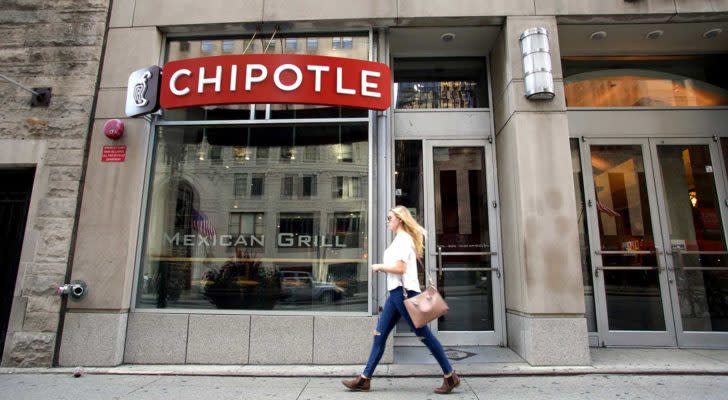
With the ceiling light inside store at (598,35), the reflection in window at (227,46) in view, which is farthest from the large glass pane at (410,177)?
the ceiling light inside store at (598,35)

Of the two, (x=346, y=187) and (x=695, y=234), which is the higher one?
(x=346, y=187)

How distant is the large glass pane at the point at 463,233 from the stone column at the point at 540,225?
0.43m

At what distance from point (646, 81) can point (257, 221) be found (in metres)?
7.00

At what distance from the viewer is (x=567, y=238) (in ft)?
17.3

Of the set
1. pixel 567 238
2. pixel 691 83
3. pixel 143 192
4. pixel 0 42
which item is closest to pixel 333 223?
pixel 143 192

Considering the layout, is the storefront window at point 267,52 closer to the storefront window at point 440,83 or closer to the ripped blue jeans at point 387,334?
the storefront window at point 440,83

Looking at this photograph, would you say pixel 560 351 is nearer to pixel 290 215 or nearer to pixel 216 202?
pixel 290 215

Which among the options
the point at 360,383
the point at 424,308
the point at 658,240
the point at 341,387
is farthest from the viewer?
the point at 658,240

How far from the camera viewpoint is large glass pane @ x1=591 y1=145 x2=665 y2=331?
6199mm

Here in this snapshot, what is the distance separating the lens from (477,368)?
4.98 meters

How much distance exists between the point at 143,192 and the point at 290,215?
2.15 meters

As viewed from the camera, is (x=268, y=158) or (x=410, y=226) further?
(x=268, y=158)

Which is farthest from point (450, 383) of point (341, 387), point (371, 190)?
point (371, 190)

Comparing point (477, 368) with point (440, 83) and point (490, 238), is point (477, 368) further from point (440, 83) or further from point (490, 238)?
point (440, 83)
